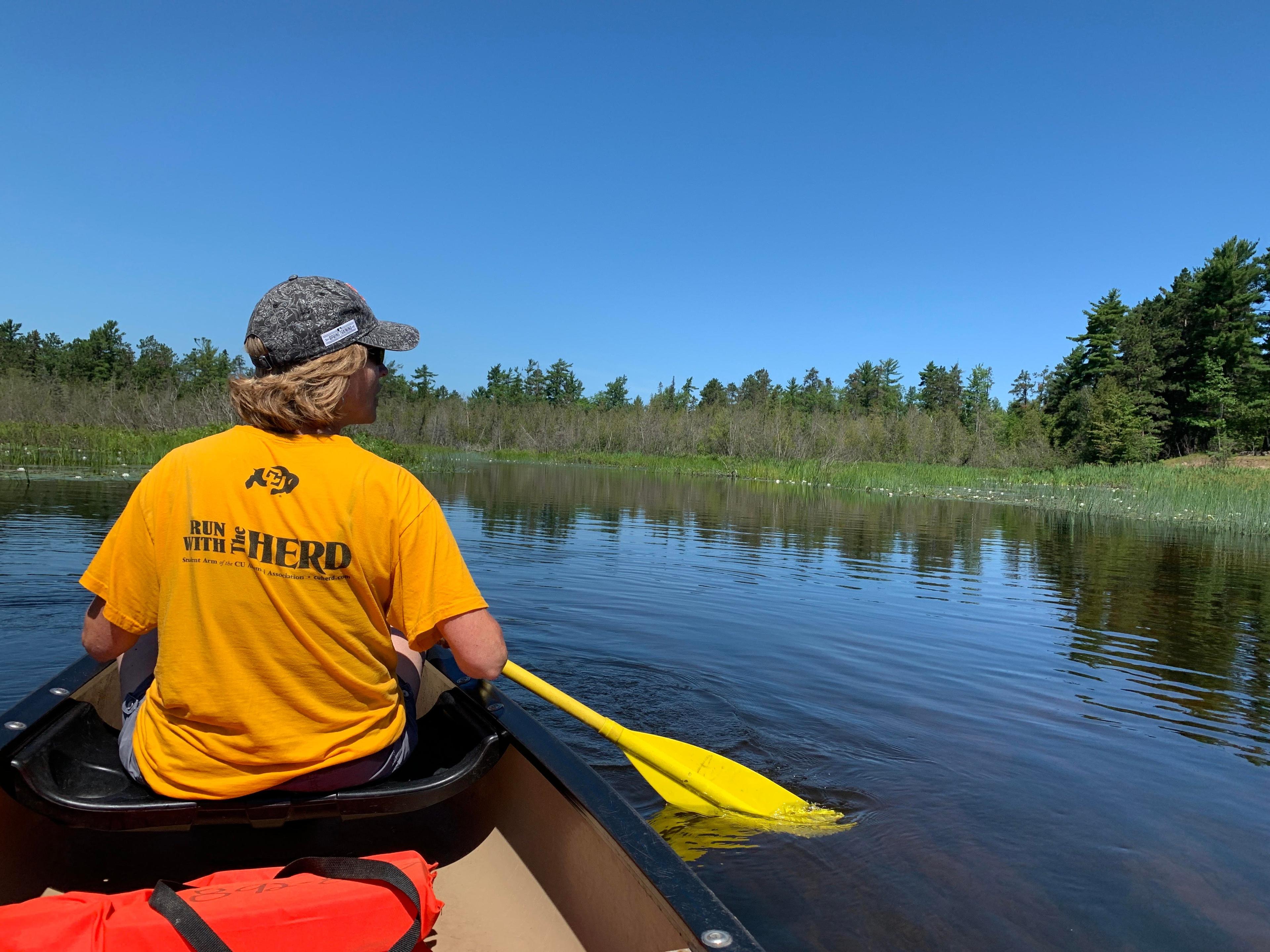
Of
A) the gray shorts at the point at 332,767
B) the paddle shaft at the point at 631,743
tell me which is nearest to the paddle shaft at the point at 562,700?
the paddle shaft at the point at 631,743

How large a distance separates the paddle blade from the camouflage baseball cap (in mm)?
2091

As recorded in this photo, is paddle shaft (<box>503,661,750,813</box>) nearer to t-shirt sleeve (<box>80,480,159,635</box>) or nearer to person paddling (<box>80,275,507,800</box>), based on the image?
person paddling (<box>80,275,507,800</box>)

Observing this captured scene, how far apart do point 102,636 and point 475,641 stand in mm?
812

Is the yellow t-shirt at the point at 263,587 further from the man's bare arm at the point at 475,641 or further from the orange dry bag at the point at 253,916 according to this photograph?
the orange dry bag at the point at 253,916

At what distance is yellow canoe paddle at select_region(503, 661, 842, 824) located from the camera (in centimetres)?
335

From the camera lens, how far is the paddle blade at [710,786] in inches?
133

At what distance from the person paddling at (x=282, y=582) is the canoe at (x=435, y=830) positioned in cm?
15

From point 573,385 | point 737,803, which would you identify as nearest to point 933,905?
point 737,803

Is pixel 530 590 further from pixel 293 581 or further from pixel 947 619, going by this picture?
pixel 293 581

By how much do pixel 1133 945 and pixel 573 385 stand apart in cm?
9979

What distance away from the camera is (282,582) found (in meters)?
1.67

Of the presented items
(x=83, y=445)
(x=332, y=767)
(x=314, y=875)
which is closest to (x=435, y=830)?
(x=332, y=767)

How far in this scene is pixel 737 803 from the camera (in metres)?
3.43

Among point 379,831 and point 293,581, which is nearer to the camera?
point 293,581
